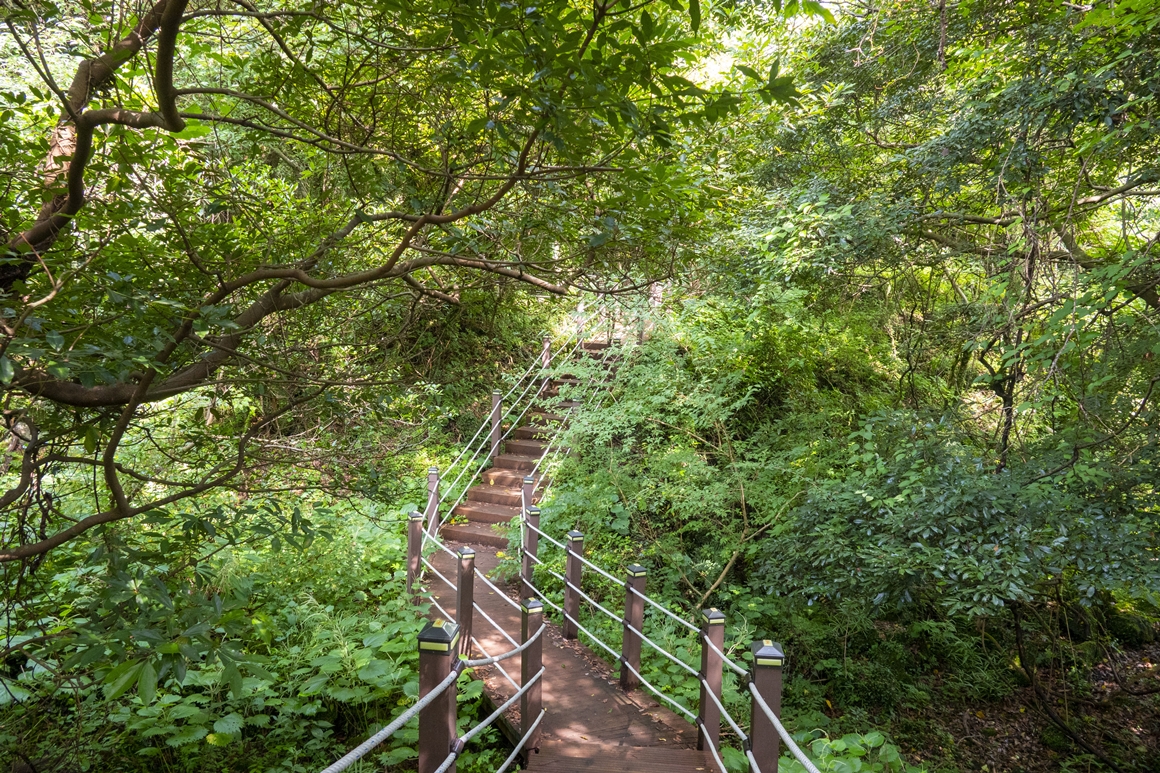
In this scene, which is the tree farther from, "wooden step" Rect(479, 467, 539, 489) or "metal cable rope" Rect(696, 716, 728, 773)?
"wooden step" Rect(479, 467, 539, 489)

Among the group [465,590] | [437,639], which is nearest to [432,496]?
[465,590]

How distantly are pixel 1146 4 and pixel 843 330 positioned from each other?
4834 mm

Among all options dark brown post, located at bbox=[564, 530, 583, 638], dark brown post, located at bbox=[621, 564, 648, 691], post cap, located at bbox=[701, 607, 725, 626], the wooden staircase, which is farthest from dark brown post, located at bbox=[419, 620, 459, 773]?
the wooden staircase

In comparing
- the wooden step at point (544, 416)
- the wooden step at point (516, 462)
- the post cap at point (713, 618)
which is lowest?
the post cap at point (713, 618)

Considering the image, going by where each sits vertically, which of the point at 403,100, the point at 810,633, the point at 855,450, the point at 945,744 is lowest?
the point at 945,744

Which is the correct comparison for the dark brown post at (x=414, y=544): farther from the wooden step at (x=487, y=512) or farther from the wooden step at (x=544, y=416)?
the wooden step at (x=544, y=416)

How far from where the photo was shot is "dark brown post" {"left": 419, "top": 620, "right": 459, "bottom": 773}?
8.71ft

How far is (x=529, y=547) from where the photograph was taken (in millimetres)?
5684

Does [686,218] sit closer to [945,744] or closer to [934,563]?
[934,563]

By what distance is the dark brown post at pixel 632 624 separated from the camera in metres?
4.56

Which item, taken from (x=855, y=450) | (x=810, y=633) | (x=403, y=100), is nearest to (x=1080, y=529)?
(x=855, y=450)

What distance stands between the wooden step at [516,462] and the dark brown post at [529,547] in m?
2.89

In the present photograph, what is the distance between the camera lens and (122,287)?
7.60ft

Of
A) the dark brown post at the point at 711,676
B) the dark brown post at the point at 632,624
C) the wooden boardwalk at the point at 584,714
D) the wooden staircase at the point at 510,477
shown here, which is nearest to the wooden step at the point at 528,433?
the wooden staircase at the point at 510,477
